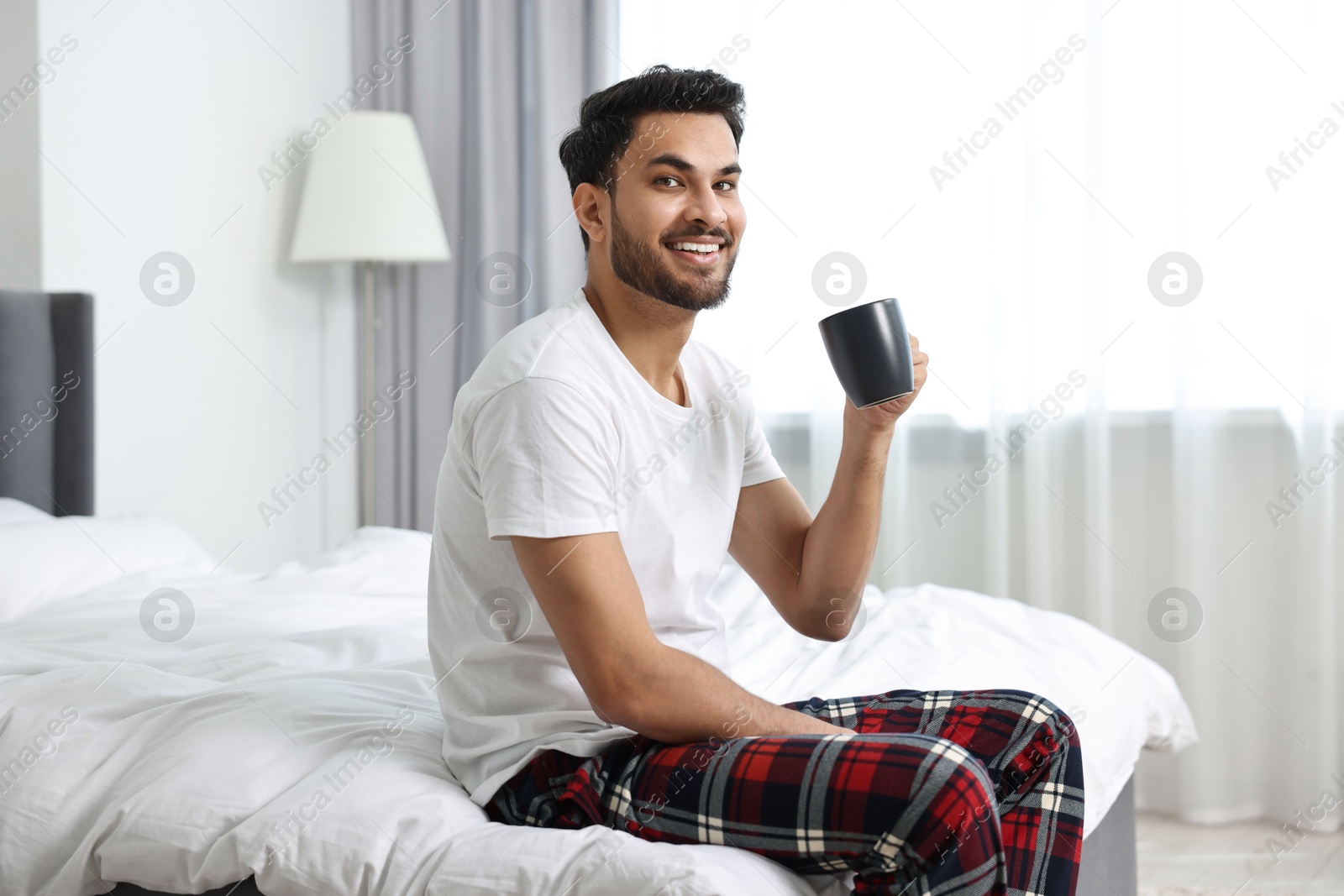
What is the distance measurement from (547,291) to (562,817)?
8.31ft

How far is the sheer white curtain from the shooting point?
2613mm

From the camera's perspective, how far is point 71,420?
2.63 metres

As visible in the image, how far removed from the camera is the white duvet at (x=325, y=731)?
1.00m

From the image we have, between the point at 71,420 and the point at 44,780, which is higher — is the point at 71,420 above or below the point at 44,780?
above

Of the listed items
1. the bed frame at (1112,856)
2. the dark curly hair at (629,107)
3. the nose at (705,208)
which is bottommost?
the bed frame at (1112,856)

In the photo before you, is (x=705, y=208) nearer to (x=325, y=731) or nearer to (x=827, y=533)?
(x=827, y=533)

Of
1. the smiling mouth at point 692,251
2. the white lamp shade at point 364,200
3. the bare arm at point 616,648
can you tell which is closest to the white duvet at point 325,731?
the bare arm at point 616,648

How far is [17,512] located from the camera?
7.43 feet

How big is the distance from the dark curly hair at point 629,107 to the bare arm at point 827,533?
341 millimetres

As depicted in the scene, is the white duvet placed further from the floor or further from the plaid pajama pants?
the floor

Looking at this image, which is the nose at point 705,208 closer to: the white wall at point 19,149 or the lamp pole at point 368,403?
the white wall at point 19,149

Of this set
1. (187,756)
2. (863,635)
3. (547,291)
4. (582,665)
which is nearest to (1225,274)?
(863,635)

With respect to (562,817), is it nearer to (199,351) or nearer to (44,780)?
(44,780)

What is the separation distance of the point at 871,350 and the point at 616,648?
1.27 feet
